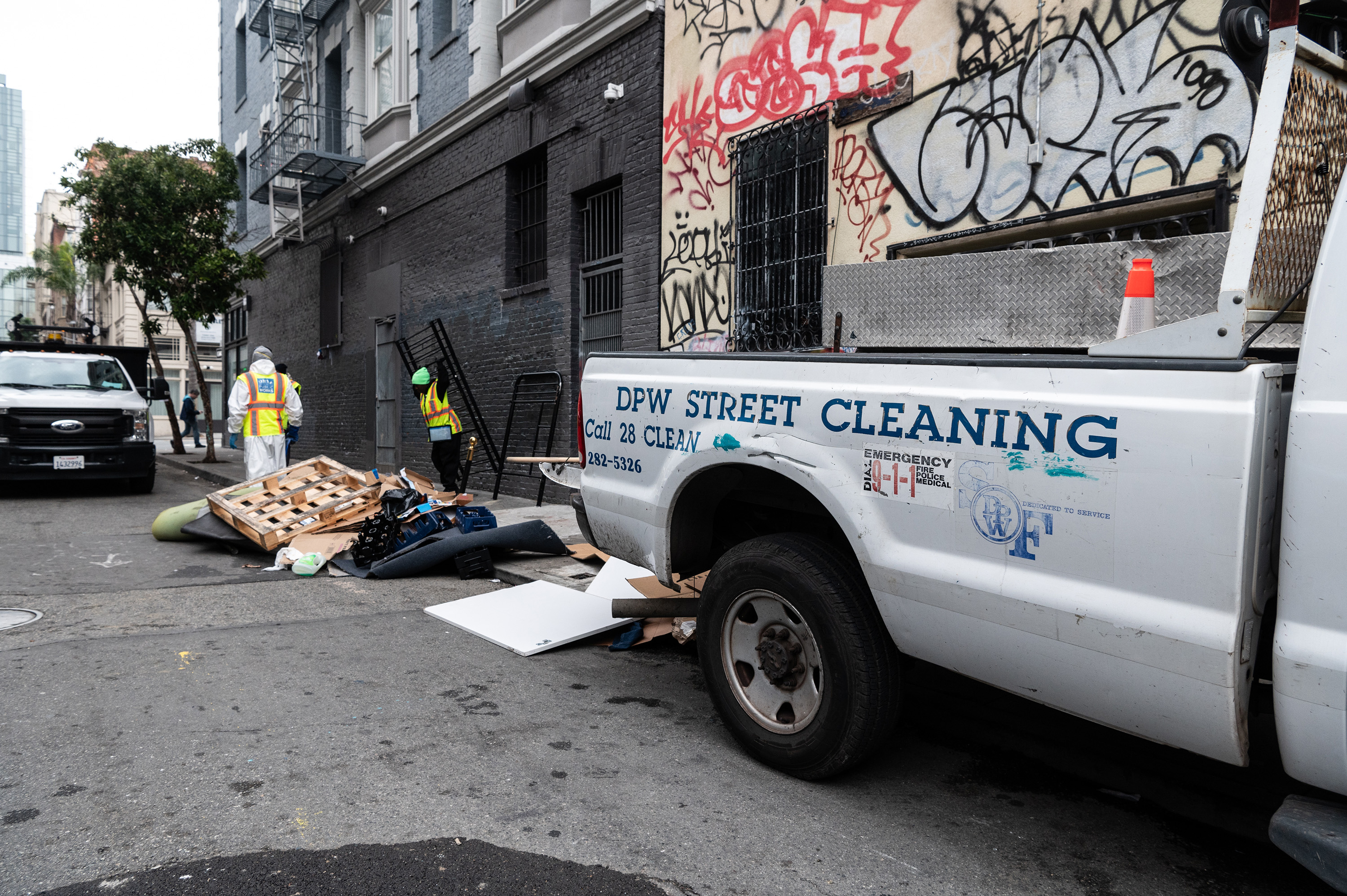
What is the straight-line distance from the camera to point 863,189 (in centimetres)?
754

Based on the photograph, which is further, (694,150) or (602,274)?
(602,274)

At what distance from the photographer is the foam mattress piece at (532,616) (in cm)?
498

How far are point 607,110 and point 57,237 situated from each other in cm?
7425

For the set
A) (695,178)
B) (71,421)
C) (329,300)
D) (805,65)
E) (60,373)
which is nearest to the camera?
(805,65)

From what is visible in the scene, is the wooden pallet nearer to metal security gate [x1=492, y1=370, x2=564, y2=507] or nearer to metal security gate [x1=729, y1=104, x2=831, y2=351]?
metal security gate [x1=492, y1=370, x2=564, y2=507]

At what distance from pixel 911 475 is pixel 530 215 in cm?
1033

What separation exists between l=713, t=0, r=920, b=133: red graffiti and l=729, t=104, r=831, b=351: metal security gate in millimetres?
172

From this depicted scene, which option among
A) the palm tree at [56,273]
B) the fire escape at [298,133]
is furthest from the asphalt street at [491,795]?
the palm tree at [56,273]

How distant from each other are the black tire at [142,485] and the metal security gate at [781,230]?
914 centimetres

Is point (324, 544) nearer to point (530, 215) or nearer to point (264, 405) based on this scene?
point (264, 405)

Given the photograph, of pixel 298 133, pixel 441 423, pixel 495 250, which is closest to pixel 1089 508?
pixel 441 423

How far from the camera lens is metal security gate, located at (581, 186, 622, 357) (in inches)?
410

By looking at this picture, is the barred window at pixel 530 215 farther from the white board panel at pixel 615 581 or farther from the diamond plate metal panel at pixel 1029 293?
the diamond plate metal panel at pixel 1029 293

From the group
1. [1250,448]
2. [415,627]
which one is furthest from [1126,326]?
[415,627]
